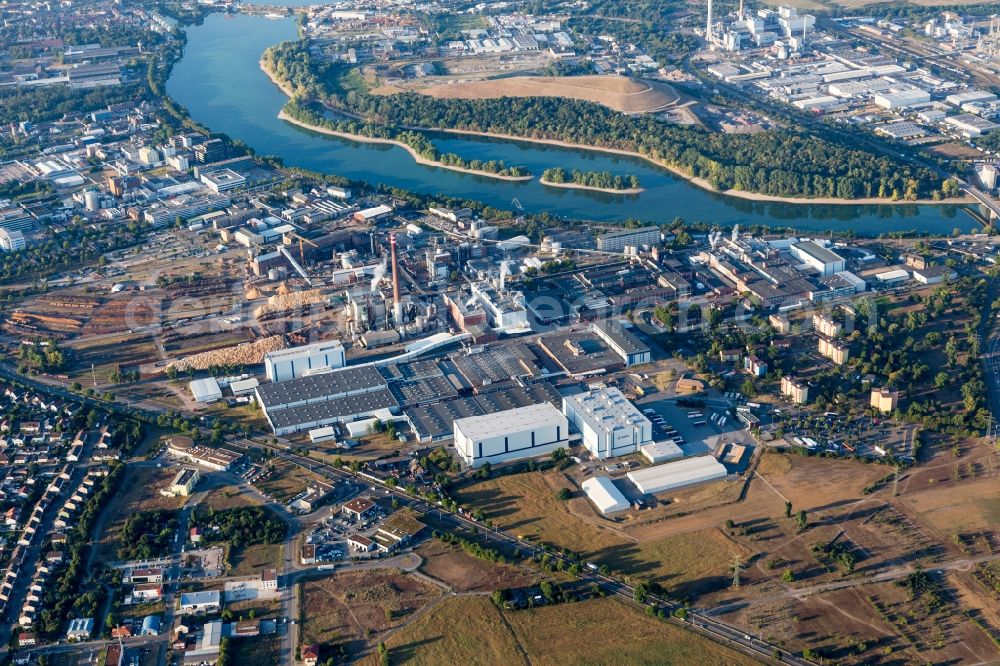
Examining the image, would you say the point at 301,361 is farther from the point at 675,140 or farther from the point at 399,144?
the point at 675,140

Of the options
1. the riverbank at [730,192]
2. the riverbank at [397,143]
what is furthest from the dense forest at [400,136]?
the riverbank at [730,192]

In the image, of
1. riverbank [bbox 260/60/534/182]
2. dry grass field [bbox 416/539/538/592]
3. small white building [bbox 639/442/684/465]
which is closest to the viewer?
dry grass field [bbox 416/539/538/592]

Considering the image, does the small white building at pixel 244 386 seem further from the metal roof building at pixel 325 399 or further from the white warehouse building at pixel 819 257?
the white warehouse building at pixel 819 257

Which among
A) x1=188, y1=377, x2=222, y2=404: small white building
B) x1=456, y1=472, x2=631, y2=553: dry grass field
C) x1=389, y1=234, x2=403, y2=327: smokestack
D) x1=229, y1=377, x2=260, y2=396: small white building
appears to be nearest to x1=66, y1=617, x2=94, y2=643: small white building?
x1=456, y1=472, x2=631, y2=553: dry grass field

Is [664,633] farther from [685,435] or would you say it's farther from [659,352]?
[659,352]

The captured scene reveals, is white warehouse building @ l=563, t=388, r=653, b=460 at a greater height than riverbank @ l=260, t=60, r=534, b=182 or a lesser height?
lesser

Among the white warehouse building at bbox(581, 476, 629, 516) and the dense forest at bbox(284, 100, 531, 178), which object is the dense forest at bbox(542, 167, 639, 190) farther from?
the white warehouse building at bbox(581, 476, 629, 516)

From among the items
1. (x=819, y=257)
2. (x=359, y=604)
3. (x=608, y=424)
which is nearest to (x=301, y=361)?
(x=608, y=424)
